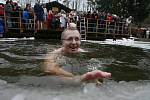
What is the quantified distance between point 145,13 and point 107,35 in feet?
118

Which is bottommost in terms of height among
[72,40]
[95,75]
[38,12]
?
[95,75]

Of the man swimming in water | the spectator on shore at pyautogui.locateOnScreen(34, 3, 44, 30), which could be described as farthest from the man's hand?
the spectator on shore at pyautogui.locateOnScreen(34, 3, 44, 30)

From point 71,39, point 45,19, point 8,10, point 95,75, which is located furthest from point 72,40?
point 45,19

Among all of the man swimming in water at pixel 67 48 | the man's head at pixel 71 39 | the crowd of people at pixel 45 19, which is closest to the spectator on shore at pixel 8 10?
the crowd of people at pixel 45 19

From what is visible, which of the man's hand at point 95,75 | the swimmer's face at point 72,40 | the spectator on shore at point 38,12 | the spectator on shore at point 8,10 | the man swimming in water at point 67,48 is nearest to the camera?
the man's hand at point 95,75

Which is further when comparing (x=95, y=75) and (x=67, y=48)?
(x=67, y=48)

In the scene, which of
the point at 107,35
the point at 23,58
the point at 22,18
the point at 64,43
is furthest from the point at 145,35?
the point at 64,43

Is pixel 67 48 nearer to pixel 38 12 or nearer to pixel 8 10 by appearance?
pixel 8 10

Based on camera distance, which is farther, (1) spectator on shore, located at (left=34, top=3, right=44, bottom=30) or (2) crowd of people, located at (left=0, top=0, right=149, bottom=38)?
(1) spectator on shore, located at (left=34, top=3, right=44, bottom=30)

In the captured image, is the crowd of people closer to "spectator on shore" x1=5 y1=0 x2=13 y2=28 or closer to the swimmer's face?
"spectator on shore" x1=5 y1=0 x2=13 y2=28

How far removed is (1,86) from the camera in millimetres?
5500

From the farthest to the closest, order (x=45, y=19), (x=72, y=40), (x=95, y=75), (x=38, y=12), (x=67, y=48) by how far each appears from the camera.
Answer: (x=45, y=19)
(x=38, y=12)
(x=67, y=48)
(x=72, y=40)
(x=95, y=75)

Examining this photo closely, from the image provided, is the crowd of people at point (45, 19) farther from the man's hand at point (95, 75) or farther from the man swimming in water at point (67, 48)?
the man's hand at point (95, 75)

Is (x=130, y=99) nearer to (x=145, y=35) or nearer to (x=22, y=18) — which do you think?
(x=22, y=18)
